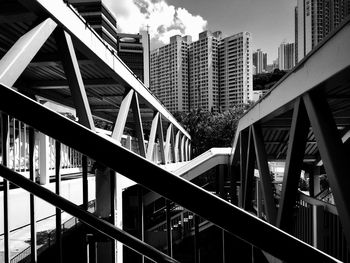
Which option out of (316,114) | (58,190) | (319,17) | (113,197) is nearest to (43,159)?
(58,190)

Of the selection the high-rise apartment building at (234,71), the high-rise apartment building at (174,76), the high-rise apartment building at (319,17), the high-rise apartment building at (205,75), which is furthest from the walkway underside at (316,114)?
the high-rise apartment building at (174,76)

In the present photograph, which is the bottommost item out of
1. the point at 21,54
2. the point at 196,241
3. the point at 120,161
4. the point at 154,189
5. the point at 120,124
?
the point at 196,241

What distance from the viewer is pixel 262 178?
6.88 m

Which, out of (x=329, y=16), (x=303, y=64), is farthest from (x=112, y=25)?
(x=303, y=64)

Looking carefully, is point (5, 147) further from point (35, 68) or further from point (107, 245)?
point (35, 68)

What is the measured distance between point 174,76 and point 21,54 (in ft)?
267

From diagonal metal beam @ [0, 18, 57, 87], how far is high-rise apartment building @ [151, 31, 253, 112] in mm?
71734

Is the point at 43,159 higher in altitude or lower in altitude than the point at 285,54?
lower

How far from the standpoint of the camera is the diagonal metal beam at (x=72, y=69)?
4992 millimetres

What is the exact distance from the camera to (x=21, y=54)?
3.87 meters

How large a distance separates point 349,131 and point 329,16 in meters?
73.0

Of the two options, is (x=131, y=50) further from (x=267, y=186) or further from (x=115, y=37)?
(x=267, y=186)

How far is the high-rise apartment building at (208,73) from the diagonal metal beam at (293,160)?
7044cm

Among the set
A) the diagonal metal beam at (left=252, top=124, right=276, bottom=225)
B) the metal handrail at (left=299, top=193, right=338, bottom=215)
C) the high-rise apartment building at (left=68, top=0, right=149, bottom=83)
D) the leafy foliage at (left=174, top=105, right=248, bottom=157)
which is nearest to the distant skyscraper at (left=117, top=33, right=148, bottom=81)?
the high-rise apartment building at (left=68, top=0, right=149, bottom=83)
